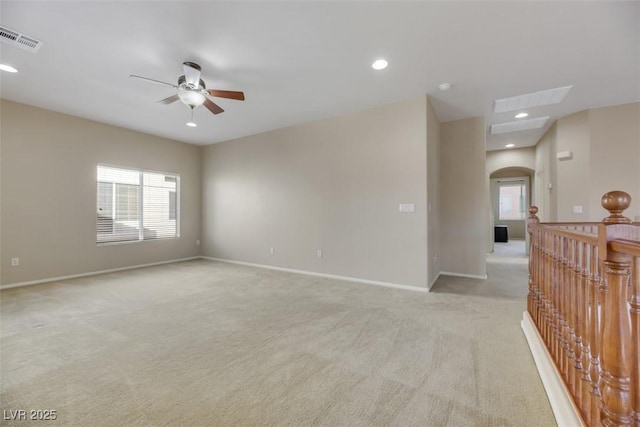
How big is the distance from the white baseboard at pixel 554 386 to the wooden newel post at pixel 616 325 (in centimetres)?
41

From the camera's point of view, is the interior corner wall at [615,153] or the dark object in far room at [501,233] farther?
the dark object in far room at [501,233]

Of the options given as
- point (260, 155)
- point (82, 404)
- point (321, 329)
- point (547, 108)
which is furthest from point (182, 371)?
point (547, 108)

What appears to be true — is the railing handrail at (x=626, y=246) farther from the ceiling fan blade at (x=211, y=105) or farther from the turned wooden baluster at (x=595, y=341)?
the ceiling fan blade at (x=211, y=105)

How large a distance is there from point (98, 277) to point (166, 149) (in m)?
2.95

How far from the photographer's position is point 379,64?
2881 mm

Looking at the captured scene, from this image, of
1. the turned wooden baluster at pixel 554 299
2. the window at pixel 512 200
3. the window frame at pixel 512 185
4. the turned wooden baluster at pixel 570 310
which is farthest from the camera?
the window at pixel 512 200

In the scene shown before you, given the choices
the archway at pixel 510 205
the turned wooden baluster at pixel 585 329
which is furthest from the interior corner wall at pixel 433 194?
the archway at pixel 510 205

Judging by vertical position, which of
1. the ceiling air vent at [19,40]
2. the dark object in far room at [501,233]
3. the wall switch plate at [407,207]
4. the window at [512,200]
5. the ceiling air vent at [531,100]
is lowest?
the dark object in far room at [501,233]

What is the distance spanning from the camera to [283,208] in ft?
16.9

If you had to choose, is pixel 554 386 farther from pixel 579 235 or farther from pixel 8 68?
pixel 8 68

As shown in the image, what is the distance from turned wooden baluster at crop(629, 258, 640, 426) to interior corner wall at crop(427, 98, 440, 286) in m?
2.90

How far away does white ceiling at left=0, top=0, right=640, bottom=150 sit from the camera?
2.13m

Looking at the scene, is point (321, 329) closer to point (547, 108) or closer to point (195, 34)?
point (195, 34)

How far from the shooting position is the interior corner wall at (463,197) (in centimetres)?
445
